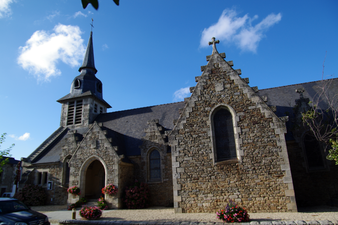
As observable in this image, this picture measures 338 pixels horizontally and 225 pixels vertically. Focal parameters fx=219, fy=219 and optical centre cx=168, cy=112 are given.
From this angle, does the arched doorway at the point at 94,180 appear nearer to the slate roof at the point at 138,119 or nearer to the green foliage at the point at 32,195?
the slate roof at the point at 138,119

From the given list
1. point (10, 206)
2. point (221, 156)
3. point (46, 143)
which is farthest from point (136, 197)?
point (46, 143)

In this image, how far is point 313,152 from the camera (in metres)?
11.9

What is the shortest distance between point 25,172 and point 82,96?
320 inches

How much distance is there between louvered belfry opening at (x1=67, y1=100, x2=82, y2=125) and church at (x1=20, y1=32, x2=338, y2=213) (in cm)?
742

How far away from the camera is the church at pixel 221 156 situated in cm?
984

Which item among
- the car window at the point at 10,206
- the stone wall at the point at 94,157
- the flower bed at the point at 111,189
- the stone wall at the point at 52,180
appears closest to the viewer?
the car window at the point at 10,206

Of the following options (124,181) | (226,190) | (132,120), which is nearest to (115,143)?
(124,181)

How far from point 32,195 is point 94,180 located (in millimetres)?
5231

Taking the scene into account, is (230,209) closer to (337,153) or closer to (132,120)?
(337,153)

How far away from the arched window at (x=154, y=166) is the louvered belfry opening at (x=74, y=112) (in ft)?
33.0

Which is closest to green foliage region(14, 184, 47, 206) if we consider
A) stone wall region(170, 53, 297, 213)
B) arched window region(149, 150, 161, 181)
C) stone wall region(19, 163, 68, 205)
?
stone wall region(19, 163, 68, 205)

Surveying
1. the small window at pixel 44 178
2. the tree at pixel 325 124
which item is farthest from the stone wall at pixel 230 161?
the small window at pixel 44 178

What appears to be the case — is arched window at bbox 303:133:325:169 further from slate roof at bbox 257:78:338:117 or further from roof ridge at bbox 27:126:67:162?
roof ridge at bbox 27:126:67:162

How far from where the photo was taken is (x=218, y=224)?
24.5 ft
